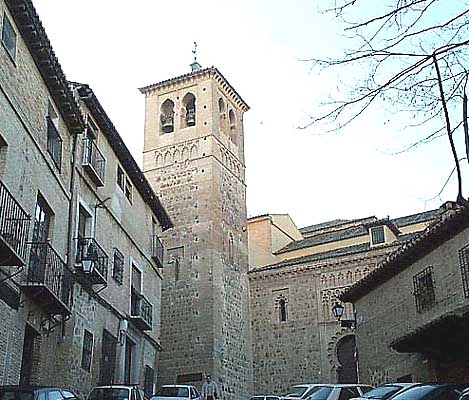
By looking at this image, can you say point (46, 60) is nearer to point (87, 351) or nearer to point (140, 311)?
point (87, 351)

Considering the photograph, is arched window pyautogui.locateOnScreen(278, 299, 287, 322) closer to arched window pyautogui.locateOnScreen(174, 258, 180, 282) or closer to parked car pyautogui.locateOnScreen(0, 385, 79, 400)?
arched window pyautogui.locateOnScreen(174, 258, 180, 282)

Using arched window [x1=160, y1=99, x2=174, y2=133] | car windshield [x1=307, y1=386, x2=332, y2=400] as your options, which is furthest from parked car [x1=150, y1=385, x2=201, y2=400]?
arched window [x1=160, y1=99, x2=174, y2=133]

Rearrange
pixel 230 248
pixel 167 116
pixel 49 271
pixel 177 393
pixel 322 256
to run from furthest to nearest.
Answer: pixel 167 116 → pixel 230 248 → pixel 322 256 → pixel 177 393 → pixel 49 271

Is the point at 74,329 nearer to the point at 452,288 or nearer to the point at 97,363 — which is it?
the point at 97,363

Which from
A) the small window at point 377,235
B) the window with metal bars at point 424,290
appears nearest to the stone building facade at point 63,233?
the window with metal bars at point 424,290

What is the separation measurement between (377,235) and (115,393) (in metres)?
22.7

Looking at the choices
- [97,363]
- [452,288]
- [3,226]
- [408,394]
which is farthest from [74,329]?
[452,288]

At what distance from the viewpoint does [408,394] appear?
450 inches

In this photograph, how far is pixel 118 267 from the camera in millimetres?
19969

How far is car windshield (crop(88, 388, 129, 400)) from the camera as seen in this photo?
1554cm

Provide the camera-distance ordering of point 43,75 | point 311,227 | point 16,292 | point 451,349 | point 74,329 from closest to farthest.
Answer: point 16,292 → point 43,75 → point 74,329 → point 451,349 → point 311,227

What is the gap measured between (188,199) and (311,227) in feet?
44.2

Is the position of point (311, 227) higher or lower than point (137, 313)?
higher

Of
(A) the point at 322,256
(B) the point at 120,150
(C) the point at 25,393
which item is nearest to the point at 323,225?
(A) the point at 322,256
